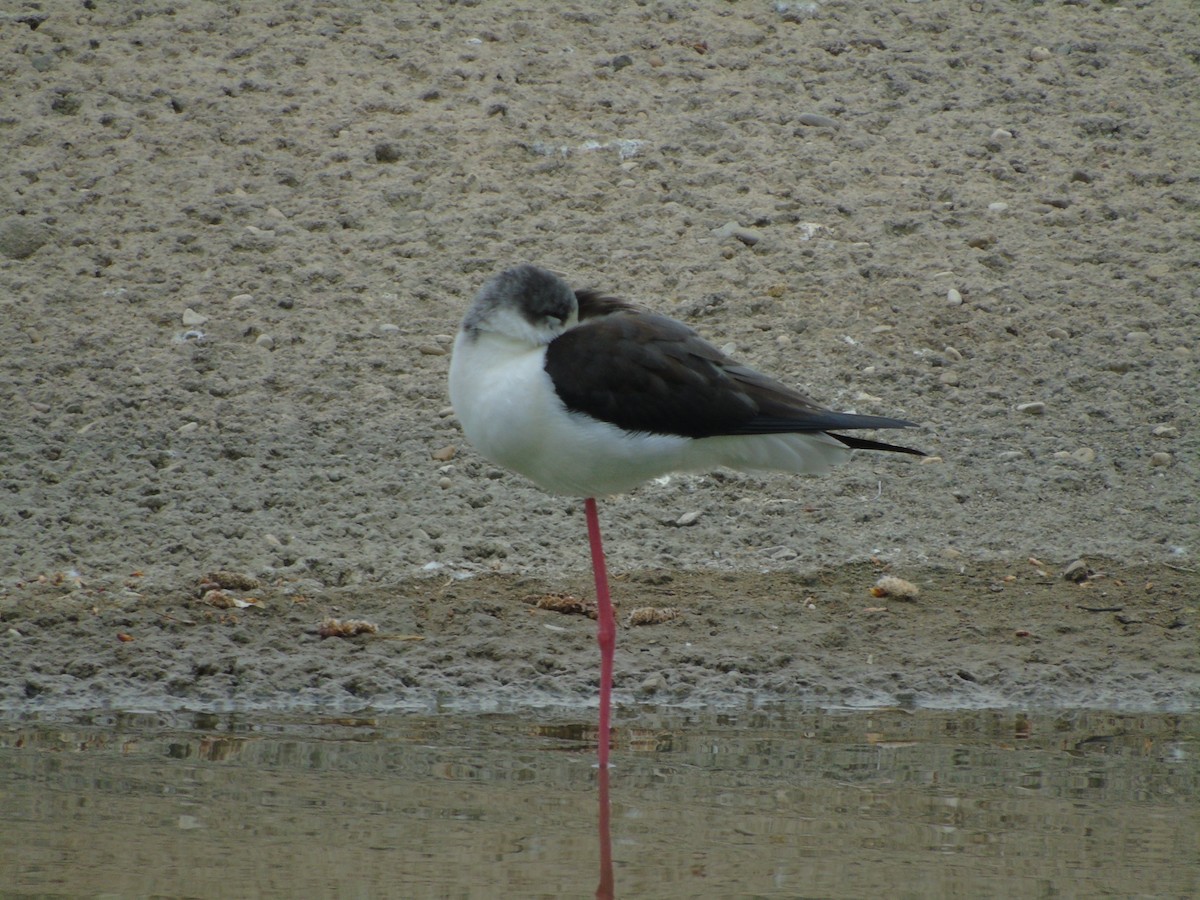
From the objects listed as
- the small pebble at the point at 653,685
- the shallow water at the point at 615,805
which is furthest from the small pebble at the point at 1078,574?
the small pebble at the point at 653,685

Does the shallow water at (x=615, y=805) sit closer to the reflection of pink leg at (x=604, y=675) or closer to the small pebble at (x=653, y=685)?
the reflection of pink leg at (x=604, y=675)

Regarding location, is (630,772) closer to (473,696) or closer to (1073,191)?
(473,696)

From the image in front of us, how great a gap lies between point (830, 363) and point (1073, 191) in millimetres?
2231

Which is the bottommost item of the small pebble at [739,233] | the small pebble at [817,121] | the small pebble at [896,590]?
the small pebble at [896,590]

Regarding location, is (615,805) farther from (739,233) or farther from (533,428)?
(739,233)

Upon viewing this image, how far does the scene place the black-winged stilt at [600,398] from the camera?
4.67m

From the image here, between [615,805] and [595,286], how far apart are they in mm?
4037

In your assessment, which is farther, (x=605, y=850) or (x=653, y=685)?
(x=653, y=685)

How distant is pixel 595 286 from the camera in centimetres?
768

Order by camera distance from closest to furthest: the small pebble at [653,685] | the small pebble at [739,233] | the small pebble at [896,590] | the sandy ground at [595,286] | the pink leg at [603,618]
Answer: the pink leg at [603,618], the small pebble at [653,685], the sandy ground at [595,286], the small pebble at [896,590], the small pebble at [739,233]

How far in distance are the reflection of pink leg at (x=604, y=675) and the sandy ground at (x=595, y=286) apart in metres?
0.28

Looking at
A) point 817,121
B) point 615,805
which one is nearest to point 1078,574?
point 615,805

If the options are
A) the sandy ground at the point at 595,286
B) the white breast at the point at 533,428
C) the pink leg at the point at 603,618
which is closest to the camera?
the white breast at the point at 533,428

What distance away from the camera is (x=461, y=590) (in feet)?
19.2
